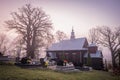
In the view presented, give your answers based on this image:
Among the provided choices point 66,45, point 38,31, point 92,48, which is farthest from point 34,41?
point 92,48

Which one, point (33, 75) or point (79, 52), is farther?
point (79, 52)

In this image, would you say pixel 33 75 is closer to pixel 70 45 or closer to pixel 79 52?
pixel 79 52

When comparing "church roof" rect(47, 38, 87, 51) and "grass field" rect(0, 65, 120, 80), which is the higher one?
"church roof" rect(47, 38, 87, 51)

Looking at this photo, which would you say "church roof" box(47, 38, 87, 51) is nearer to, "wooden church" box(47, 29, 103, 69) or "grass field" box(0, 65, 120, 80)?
"wooden church" box(47, 29, 103, 69)

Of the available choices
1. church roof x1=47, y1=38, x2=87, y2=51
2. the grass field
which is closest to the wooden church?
church roof x1=47, y1=38, x2=87, y2=51

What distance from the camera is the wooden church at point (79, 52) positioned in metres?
36.9

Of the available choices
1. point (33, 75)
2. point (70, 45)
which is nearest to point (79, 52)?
point (70, 45)

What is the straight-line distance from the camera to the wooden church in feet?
121

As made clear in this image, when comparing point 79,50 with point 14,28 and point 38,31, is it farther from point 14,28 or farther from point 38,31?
point 14,28

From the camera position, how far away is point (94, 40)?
1999 inches

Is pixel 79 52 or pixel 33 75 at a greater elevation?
pixel 79 52

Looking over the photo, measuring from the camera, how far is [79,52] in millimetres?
39875

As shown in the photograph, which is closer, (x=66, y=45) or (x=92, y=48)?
(x=92, y=48)

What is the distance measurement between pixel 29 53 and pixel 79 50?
15187 mm
